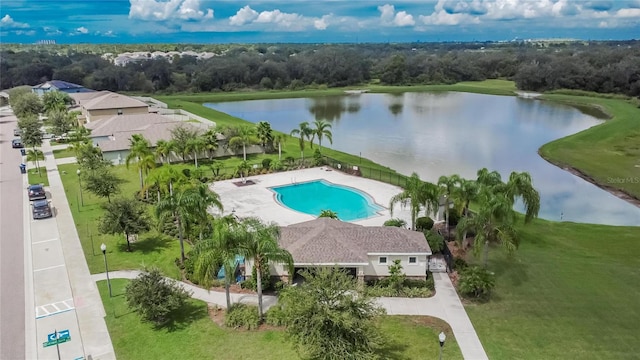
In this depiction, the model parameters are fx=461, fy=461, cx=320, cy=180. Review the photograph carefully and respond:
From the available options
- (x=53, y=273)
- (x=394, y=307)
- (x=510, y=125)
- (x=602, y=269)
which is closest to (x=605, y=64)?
(x=510, y=125)

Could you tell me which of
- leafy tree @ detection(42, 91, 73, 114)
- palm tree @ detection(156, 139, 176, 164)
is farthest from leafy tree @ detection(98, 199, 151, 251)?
leafy tree @ detection(42, 91, 73, 114)

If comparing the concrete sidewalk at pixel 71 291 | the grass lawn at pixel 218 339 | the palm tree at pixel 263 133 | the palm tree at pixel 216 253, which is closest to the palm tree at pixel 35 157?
the concrete sidewalk at pixel 71 291

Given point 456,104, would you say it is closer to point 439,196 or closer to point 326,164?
point 326,164

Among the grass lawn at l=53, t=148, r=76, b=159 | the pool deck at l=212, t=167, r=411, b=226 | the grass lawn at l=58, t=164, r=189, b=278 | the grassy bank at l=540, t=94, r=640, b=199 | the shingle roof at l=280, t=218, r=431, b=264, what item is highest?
the shingle roof at l=280, t=218, r=431, b=264

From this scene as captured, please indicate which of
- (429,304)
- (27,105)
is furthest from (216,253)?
(27,105)

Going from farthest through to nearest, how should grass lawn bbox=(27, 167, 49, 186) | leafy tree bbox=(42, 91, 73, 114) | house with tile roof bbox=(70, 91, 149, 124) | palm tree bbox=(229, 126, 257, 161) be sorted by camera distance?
leafy tree bbox=(42, 91, 73, 114) < house with tile roof bbox=(70, 91, 149, 124) < palm tree bbox=(229, 126, 257, 161) < grass lawn bbox=(27, 167, 49, 186)

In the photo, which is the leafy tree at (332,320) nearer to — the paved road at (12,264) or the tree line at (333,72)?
the paved road at (12,264)

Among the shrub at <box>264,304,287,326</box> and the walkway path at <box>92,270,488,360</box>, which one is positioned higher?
the shrub at <box>264,304,287,326</box>

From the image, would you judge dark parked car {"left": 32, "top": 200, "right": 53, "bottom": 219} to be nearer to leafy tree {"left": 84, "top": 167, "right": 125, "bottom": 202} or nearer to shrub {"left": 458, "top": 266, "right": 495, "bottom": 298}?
leafy tree {"left": 84, "top": 167, "right": 125, "bottom": 202}
